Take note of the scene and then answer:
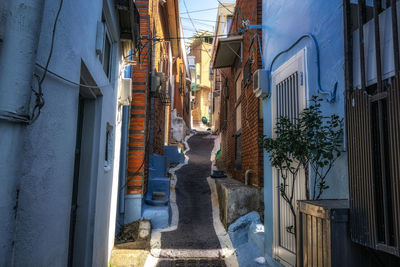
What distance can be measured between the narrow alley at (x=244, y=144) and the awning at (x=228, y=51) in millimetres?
93

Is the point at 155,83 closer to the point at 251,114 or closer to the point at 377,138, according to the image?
the point at 251,114

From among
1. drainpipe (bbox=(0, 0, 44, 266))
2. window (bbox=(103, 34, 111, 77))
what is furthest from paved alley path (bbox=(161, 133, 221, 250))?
drainpipe (bbox=(0, 0, 44, 266))

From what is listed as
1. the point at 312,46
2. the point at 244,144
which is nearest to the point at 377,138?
the point at 312,46

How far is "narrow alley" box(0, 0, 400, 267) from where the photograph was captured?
1562mm

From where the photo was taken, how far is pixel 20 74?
142 centimetres

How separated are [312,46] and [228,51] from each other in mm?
4673

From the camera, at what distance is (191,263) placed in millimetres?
4516

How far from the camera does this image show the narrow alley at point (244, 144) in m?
1.56

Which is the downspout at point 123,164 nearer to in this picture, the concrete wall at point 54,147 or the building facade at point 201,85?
the concrete wall at point 54,147

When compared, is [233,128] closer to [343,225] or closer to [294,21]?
[294,21]

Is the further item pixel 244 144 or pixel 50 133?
pixel 244 144

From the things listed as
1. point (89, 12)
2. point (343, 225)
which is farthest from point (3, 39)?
point (343, 225)

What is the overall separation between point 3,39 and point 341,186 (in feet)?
9.43

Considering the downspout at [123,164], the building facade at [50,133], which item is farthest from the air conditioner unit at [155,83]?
the building facade at [50,133]
